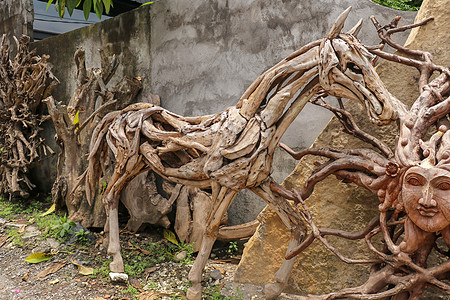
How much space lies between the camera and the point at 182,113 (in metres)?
4.34

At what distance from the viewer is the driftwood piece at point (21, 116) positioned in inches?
215

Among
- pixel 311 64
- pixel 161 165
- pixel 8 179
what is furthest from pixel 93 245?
pixel 311 64

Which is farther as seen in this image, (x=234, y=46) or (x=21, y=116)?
(x=21, y=116)

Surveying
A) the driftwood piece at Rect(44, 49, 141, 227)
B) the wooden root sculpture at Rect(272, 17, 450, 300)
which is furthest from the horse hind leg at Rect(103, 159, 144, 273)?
the wooden root sculpture at Rect(272, 17, 450, 300)

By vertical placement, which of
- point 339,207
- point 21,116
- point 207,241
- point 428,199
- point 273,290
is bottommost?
point 273,290

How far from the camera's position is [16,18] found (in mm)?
6344

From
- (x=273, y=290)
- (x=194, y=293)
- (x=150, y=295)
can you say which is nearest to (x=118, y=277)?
(x=150, y=295)

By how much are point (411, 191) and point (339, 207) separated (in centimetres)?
86

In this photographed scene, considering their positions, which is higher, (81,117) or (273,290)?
(81,117)

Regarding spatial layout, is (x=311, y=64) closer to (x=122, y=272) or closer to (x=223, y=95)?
(x=223, y=95)

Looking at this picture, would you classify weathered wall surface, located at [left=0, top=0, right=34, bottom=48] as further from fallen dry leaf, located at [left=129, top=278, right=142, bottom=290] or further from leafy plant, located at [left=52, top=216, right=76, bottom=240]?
fallen dry leaf, located at [left=129, top=278, right=142, bottom=290]

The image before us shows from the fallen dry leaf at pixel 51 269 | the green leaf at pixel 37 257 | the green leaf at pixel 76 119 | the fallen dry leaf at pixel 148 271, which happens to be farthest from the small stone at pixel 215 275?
the green leaf at pixel 76 119

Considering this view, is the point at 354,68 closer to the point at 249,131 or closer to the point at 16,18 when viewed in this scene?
the point at 249,131

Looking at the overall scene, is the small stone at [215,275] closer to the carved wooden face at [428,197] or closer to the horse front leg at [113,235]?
the horse front leg at [113,235]
